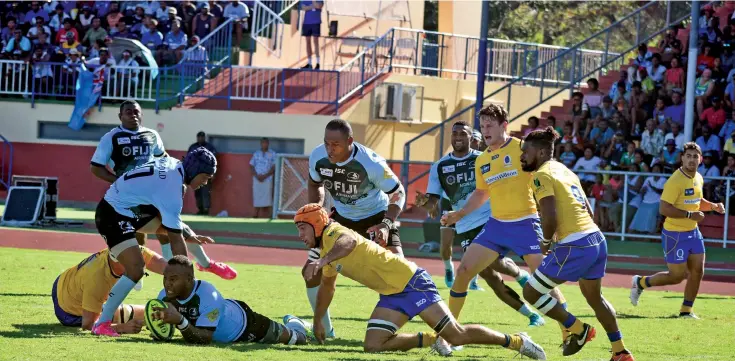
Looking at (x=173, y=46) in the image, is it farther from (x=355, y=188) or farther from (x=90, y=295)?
(x=90, y=295)

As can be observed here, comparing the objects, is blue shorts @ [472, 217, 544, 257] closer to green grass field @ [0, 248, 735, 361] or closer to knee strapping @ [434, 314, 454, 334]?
green grass field @ [0, 248, 735, 361]

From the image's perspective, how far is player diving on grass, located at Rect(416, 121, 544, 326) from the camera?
38.6 feet


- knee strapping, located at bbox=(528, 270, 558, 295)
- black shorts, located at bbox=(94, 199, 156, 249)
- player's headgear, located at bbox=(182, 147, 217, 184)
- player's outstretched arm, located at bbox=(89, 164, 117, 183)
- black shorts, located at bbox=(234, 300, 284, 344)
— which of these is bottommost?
black shorts, located at bbox=(234, 300, 284, 344)

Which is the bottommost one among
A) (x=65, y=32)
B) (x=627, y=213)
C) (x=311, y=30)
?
(x=627, y=213)

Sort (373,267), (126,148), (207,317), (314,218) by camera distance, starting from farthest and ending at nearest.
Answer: (126,148) → (207,317) → (373,267) → (314,218)

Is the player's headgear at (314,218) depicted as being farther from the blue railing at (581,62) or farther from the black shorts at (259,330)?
the blue railing at (581,62)

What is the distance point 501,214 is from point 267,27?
24.2 m

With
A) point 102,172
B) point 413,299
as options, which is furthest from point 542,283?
point 102,172

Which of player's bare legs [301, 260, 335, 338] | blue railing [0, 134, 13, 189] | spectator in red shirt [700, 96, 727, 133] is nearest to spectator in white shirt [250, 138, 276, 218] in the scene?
blue railing [0, 134, 13, 189]

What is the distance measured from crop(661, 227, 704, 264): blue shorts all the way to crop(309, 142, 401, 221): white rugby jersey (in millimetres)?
4502

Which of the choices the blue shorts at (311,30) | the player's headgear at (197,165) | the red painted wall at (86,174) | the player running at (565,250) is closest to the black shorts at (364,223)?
the player's headgear at (197,165)

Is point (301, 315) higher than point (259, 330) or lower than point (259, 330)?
lower

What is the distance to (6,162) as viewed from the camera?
31.2m

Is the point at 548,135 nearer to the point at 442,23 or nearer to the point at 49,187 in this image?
the point at 49,187
